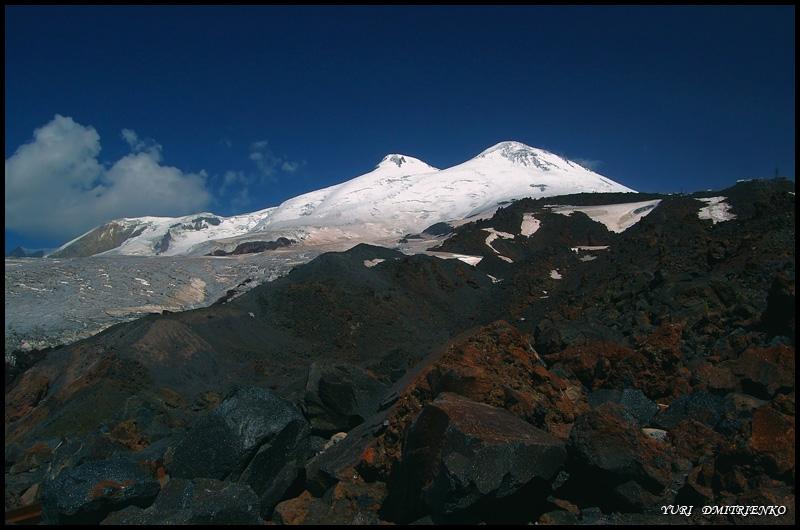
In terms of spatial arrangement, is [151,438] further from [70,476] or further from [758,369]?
[758,369]

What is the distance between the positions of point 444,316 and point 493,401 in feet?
62.2

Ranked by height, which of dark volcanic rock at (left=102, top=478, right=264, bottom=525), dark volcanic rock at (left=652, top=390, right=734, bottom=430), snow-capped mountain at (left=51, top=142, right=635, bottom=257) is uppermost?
snow-capped mountain at (left=51, top=142, right=635, bottom=257)

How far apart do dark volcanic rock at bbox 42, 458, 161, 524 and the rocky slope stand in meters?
0.02

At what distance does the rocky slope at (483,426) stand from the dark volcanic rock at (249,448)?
20mm

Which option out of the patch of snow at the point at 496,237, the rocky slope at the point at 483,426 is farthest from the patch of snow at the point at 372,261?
the rocky slope at the point at 483,426

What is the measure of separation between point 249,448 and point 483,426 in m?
2.57

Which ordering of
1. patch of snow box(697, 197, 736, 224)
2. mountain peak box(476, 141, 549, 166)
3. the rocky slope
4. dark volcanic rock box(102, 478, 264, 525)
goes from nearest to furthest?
the rocky slope, dark volcanic rock box(102, 478, 264, 525), patch of snow box(697, 197, 736, 224), mountain peak box(476, 141, 549, 166)

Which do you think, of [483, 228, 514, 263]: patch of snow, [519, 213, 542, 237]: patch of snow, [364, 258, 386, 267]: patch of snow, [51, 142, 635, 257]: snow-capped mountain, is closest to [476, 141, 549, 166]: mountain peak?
[51, 142, 635, 257]: snow-capped mountain

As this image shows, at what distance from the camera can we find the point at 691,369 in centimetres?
727

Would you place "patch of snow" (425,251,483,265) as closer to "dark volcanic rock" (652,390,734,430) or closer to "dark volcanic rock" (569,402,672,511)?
"dark volcanic rock" (652,390,734,430)

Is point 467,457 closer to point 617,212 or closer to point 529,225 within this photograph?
point 529,225

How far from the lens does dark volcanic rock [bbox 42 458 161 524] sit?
14.2ft

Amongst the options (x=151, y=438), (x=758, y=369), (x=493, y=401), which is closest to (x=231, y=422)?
(x=493, y=401)

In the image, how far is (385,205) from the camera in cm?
10019
